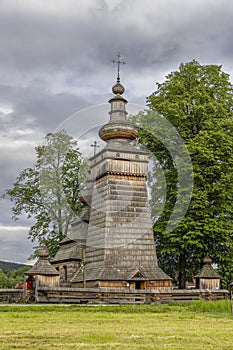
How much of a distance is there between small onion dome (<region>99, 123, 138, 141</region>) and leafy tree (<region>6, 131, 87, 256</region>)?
164 inches

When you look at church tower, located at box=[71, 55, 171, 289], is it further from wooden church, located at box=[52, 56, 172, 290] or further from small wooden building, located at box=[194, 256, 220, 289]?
small wooden building, located at box=[194, 256, 220, 289]

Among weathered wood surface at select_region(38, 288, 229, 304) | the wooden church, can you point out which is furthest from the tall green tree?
weathered wood surface at select_region(38, 288, 229, 304)

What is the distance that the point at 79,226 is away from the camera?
31734mm

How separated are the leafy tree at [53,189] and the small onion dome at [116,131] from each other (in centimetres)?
417

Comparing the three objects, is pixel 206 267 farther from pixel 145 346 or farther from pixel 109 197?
pixel 145 346

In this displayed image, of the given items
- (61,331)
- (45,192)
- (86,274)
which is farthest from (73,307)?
(45,192)

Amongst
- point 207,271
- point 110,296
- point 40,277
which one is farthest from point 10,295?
point 207,271

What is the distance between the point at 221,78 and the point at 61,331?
2610cm

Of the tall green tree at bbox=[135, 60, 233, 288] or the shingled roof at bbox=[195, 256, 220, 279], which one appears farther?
the tall green tree at bbox=[135, 60, 233, 288]

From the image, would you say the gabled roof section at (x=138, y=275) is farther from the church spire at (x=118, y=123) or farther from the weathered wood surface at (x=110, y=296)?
the church spire at (x=118, y=123)

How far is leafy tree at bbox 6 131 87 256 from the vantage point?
110 feet

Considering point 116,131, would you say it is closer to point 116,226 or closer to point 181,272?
point 116,226

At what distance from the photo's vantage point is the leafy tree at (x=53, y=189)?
33.5m

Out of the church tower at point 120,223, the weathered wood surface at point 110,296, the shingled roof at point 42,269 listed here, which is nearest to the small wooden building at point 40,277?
the shingled roof at point 42,269
